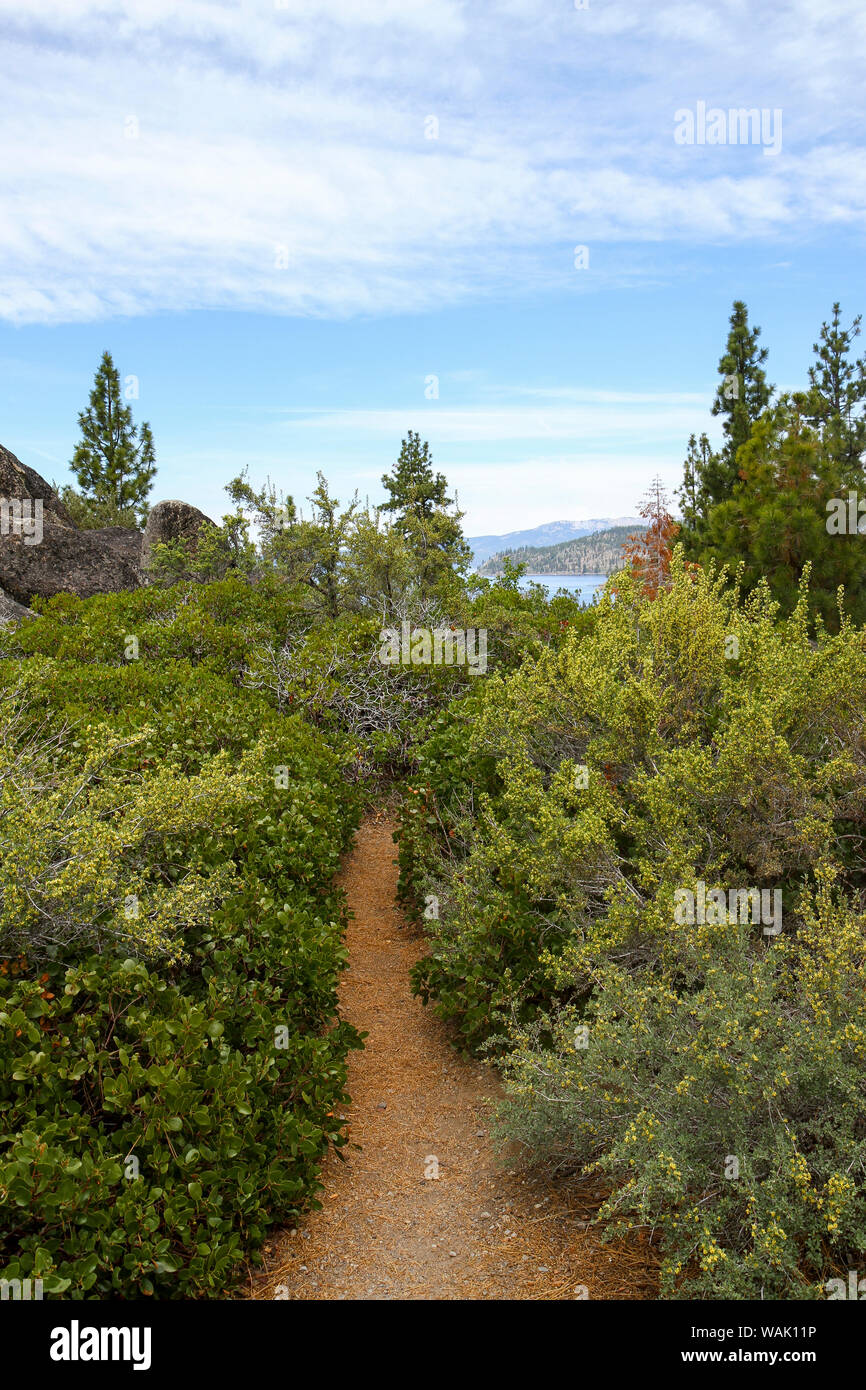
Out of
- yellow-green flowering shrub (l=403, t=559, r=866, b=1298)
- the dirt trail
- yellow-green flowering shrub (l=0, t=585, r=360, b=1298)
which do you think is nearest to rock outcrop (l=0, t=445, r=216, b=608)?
yellow-green flowering shrub (l=403, t=559, r=866, b=1298)

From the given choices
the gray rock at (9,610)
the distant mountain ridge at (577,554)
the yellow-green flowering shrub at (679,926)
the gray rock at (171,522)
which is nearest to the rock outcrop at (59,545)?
the gray rock at (171,522)

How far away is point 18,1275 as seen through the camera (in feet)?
8.36

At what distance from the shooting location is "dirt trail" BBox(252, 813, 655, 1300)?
321 cm

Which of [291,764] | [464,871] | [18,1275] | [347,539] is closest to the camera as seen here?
[18,1275]

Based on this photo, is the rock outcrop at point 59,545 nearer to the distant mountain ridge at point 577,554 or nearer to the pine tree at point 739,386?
the pine tree at point 739,386

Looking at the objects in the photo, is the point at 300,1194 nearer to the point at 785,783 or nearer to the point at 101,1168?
the point at 101,1168

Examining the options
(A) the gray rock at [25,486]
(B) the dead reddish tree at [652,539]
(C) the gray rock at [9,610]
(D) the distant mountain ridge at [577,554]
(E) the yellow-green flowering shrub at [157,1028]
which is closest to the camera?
(E) the yellow-green flowering shrub at [157,1028]

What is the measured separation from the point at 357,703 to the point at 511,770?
447 cm

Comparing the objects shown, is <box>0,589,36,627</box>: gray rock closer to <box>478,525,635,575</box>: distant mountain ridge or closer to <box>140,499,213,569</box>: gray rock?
<box>140,499,213,569</box>: gray rock

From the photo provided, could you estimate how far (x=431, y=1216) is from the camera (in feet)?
11.9

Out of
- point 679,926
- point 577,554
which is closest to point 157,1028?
point 679,926

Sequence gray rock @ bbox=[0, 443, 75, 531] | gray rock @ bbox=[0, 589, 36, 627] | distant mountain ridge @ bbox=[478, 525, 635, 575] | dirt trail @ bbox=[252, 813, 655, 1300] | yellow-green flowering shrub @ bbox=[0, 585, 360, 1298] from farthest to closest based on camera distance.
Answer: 1. distant mountain ridge @ bbox=[478, 525, 635, 575]
2. gray rock @ bbox=[0, 443, 75, 531]
3. gray rock @ bbox=[0, 589, 36, 627]
4. dirt trail @ bbox=[252, 813, 655, 1300]
5. yellow-green flowering shrub @ bbox=[0, 585, 360, 1298]

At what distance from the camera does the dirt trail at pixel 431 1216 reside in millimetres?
3205
